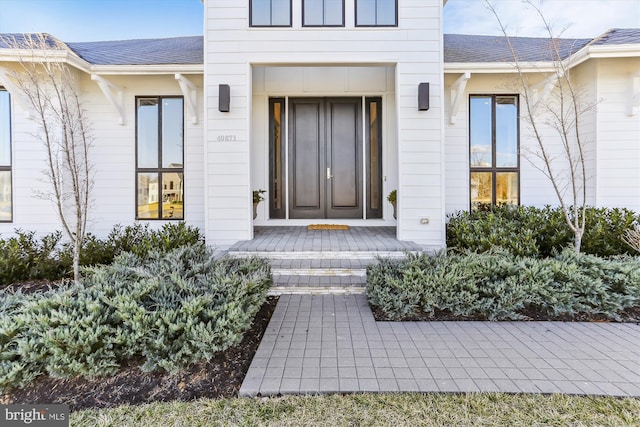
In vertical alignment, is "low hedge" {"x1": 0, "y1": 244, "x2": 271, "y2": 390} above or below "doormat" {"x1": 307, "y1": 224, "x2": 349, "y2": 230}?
below

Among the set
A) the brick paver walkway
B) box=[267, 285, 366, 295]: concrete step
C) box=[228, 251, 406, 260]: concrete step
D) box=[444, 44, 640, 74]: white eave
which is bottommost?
the brick paver walkway

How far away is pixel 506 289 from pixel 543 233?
217cm

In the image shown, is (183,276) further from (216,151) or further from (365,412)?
(216,151)

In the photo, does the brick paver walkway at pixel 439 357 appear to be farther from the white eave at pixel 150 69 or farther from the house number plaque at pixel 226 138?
the white eave at pixel 150 69

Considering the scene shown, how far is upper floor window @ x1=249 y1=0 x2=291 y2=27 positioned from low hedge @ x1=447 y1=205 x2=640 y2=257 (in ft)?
14.1

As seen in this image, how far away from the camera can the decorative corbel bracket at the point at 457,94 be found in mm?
5801

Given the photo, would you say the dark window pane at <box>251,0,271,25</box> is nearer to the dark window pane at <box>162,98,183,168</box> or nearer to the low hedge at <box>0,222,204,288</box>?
the dark window pane at <box>162,98,183,168</box>

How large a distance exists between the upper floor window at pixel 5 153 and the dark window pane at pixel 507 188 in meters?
9.03

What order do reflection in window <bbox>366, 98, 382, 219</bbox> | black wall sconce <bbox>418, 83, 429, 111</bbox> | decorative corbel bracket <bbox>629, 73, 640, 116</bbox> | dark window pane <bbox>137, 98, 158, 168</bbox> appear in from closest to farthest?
1. black wall sconce <bbox>418, 83, 429, 111</bbox>
2. decorative corbel bracket <bbox>629, 73, 640, 116</bbox>
3. dark window pane <bbox>137, 98, 158, 168</bbox>
4. reflection in window <bbox>366, 98, 382, 219</bbox>

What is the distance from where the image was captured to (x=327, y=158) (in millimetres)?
6805

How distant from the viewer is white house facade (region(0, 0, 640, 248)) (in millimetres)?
5168

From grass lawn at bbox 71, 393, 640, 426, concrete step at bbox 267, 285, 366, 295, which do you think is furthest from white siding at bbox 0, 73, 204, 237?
grass lawn at bbox 71, 393, 640, 426

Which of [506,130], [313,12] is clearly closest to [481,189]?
[506,130]

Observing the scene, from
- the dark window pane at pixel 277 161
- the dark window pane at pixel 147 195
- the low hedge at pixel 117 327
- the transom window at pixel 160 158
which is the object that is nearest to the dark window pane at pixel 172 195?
the transom window at pixel 160 158
